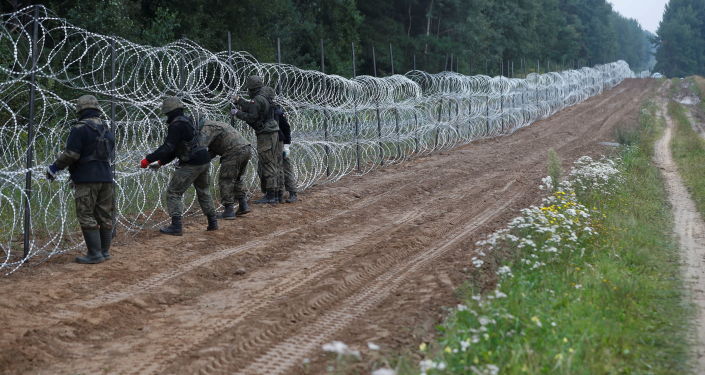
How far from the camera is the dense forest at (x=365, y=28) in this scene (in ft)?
79.0

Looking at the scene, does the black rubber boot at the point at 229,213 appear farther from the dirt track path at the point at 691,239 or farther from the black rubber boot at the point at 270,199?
the dirt track path at the point at 691,239

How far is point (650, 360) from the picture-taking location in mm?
5680

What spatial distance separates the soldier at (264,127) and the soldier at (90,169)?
3618mm

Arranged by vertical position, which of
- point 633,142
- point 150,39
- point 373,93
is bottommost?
point 633,142

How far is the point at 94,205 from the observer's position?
830 cm

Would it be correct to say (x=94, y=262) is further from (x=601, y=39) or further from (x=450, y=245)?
(x=601, y=39)

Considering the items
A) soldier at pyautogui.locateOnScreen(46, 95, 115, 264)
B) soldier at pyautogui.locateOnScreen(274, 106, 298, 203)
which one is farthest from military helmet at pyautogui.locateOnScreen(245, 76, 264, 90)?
soldier at pyautogui.locateOnScreen(46, 95, 115, 264)

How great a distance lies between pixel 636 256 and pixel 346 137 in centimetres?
921

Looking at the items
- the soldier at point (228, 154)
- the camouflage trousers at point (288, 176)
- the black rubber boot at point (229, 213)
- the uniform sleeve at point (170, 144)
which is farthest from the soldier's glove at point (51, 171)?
the camouflage trousers at point (288, 176)

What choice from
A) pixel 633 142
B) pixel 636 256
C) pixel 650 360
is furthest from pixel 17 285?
pixel 633 142

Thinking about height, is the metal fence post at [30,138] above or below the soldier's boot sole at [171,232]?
above

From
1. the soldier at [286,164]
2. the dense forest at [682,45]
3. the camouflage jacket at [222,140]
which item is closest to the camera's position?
the camouflage jacket at [222,140]

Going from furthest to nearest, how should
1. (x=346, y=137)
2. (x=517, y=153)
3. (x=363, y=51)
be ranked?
(x=363, y=51) < (x=517, y=153) < (x=346, y=137)

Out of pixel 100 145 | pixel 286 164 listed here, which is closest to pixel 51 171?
pixel 100 145
